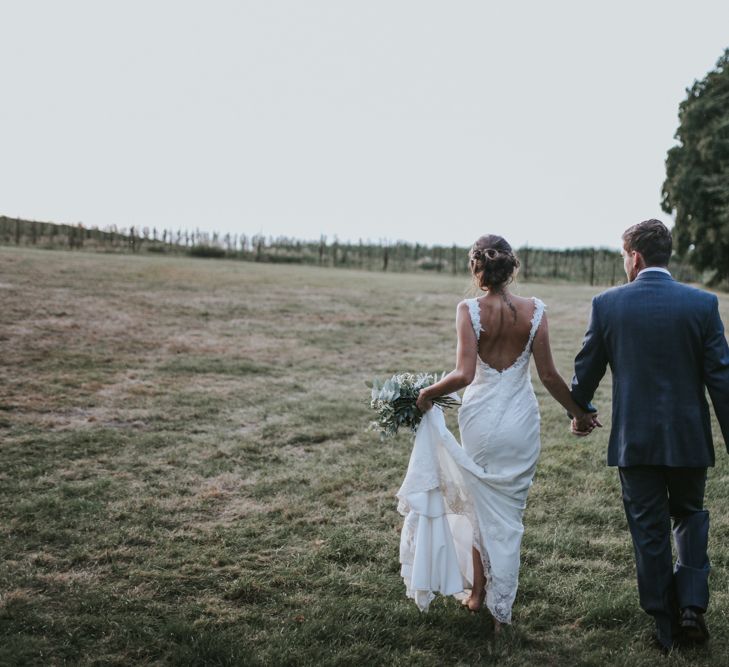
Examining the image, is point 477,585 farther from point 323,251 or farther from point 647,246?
point 323,251

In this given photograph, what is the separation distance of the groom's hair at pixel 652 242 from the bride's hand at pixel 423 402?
152cm

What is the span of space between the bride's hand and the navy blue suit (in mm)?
1107

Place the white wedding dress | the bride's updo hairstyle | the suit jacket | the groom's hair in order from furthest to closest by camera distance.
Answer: the white wedding dress, the bride's updo hairstyle, the groom's hair, the suit jacket

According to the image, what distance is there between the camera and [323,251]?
57.0 meters

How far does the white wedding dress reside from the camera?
4078 mm

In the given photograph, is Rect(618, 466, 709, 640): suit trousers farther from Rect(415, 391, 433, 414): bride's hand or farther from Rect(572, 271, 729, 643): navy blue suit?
Rect(415, 391, 433, 414): bride's hand

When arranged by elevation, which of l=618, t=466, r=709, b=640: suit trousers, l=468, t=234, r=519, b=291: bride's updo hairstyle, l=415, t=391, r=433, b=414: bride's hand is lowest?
l=618, t=466, r=709, b=640: suit trousers

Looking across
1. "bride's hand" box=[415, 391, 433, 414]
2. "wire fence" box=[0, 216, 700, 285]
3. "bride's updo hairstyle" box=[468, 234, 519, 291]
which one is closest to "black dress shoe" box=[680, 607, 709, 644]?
"bride's hand" box=[415, 391, 433, 414]

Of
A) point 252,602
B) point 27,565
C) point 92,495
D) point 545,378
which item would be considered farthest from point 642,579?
point 92,495

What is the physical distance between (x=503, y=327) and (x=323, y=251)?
53.6 m

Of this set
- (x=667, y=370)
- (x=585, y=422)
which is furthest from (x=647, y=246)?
(x=585, y=422)

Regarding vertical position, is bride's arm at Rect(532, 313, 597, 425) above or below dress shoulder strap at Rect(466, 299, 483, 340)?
below

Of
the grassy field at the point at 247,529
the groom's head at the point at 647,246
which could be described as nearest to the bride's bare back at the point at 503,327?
the grassy field at the point at 247,529

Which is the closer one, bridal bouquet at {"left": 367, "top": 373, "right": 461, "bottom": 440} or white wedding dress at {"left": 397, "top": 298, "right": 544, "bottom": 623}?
white wedding dress at {"left": 397, "top": 298, "right": 544, "bottom": 623}
